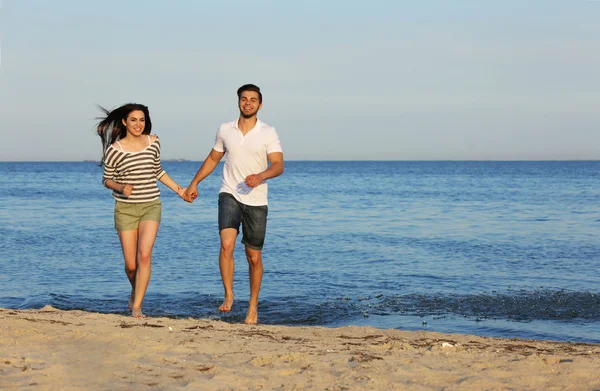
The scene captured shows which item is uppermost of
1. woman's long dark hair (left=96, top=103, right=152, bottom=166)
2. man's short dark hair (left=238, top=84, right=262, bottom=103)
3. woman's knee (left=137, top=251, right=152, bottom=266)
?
man's short dark hair (left=238, top=84, right=262, bottom=103)

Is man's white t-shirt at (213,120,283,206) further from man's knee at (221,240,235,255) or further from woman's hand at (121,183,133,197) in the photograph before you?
woman's hand at (121,183,133,197)

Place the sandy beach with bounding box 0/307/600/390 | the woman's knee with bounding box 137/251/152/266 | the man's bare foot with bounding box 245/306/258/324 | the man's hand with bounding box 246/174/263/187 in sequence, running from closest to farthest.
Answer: the sandy beach with bounding box 0/307/600/390
the man's hand with bounding box 246/174/263/187
the woman's knee with bounding box 137/251/152/266
the man's bare foot with bounding box 245/306/258/324

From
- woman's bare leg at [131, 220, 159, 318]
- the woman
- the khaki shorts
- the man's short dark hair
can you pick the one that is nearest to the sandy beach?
woman's bare leg at [131, 220, 159, 318]

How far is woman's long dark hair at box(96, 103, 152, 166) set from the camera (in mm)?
7113

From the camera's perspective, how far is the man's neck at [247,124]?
705 centimetres

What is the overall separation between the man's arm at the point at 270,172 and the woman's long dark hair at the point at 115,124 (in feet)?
4.24

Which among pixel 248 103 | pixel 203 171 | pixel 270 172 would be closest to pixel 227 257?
pixel 203 171

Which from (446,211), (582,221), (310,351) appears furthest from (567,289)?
(446,211)

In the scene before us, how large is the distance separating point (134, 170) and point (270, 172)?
1.33 metres

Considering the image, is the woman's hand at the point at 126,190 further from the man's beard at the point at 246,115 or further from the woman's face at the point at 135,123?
the man's beard at the point at 246,115

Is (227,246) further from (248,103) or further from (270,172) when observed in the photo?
(248,103)

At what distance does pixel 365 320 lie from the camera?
27.6 ft

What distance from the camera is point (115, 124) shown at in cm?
717

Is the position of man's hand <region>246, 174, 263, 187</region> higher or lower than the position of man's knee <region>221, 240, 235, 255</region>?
higher
